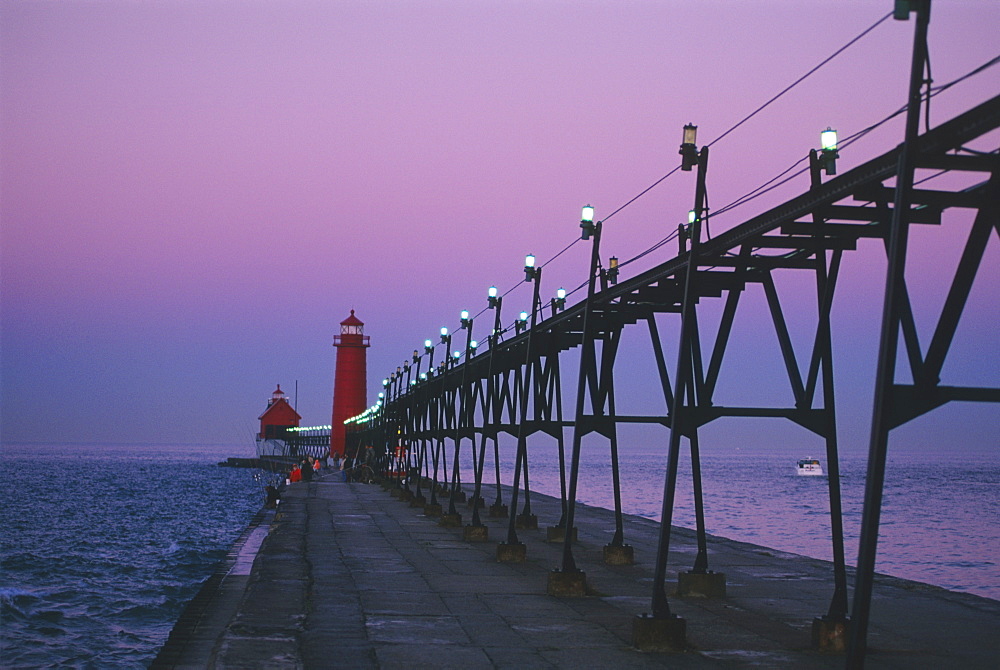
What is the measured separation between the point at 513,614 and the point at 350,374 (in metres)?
91.0

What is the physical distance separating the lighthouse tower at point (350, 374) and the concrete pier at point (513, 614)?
76.5 meters

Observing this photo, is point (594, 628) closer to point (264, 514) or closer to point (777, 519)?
point (264, 514)

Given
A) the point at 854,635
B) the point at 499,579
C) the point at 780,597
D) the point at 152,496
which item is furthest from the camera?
the point at 152,496

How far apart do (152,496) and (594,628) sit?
76.6m

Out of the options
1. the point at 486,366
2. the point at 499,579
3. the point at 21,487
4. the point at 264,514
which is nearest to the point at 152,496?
the point at 21,487

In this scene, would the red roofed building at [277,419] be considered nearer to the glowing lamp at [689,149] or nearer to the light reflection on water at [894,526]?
the light reflection on water at [894,526]

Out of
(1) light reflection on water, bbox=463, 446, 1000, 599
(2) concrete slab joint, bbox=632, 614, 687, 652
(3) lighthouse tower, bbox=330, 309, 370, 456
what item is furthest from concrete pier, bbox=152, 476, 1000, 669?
(3) lighthouse tower, bbox=330, 309, 370, 456

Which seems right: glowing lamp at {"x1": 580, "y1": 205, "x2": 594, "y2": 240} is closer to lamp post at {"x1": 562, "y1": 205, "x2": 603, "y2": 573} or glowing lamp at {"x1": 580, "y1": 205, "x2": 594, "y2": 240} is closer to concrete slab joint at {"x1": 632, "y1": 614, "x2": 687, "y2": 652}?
lamp post at {"x1": 562, "y1": 205, "x2": 603, "y2": 573}

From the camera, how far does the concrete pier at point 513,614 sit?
12336mm

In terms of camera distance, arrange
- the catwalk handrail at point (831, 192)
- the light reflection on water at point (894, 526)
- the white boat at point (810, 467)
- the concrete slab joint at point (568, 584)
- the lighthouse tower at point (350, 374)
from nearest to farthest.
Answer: the catwalk handrail at point (831, 192) < the concrete slab joint at point (568, 584) < the light reflection on water at point (894, 526) < the lighthouse tower at point (350, 374) < the white boat at point (810, 467)

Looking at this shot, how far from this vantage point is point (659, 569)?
12.9 meters

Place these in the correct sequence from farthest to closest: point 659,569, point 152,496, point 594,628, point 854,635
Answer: point 152,496
point 594,628
point 659,569
point 854,635

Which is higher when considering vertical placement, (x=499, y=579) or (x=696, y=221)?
(x=696, y=221)

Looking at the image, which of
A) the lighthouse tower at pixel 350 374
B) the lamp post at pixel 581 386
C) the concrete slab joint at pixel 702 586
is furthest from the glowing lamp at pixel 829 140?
the lighthouse tower at pixel 350 374
